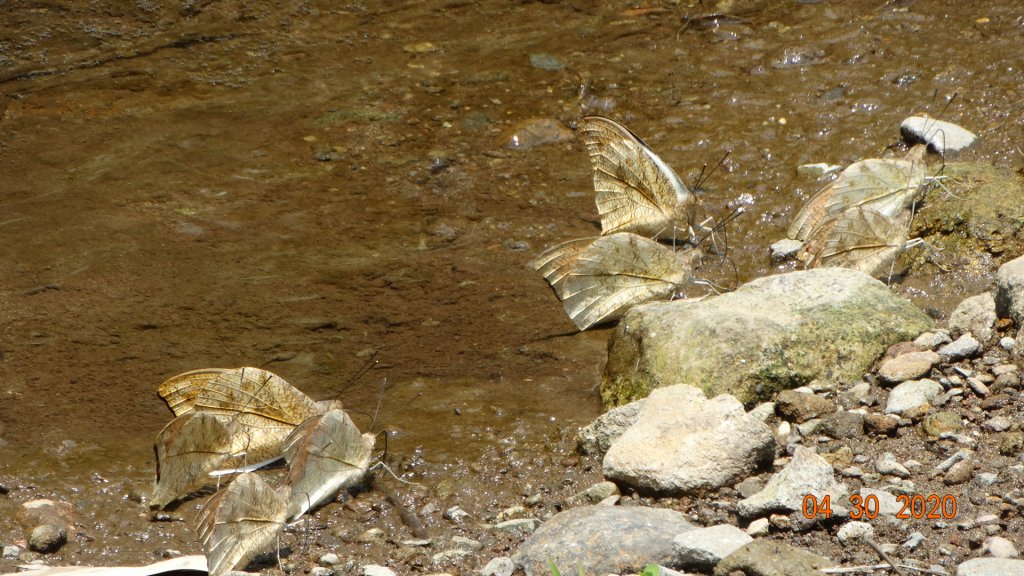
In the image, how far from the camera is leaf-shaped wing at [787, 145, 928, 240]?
5211mm

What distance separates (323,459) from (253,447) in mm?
441

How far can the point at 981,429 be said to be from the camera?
3.54 meters

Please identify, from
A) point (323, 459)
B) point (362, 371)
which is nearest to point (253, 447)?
point (323, 459)

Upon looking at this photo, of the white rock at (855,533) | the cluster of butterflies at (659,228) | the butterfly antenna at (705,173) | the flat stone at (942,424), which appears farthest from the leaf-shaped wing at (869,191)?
the white rock at (855,533)

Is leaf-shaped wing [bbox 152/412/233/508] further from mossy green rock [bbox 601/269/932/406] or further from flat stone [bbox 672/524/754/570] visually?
flat stone [bbox 672/524/754/570]

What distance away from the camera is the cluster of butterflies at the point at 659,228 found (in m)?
4.96

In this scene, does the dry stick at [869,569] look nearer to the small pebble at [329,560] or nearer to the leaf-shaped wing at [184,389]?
the small pebble at [329,560]

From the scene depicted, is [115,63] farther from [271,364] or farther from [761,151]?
[761,151]

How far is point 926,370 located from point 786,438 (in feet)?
2.02

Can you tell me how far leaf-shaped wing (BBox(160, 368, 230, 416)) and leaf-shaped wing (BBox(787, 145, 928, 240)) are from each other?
9.70ft

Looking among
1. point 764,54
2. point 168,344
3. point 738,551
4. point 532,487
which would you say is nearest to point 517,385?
point 532,487

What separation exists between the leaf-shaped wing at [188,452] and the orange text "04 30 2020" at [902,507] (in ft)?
7.35

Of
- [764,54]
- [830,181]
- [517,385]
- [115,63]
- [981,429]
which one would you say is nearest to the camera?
[981,429]

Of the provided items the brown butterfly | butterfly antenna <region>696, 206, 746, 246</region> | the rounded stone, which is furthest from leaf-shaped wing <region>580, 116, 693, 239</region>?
the rounded stone
